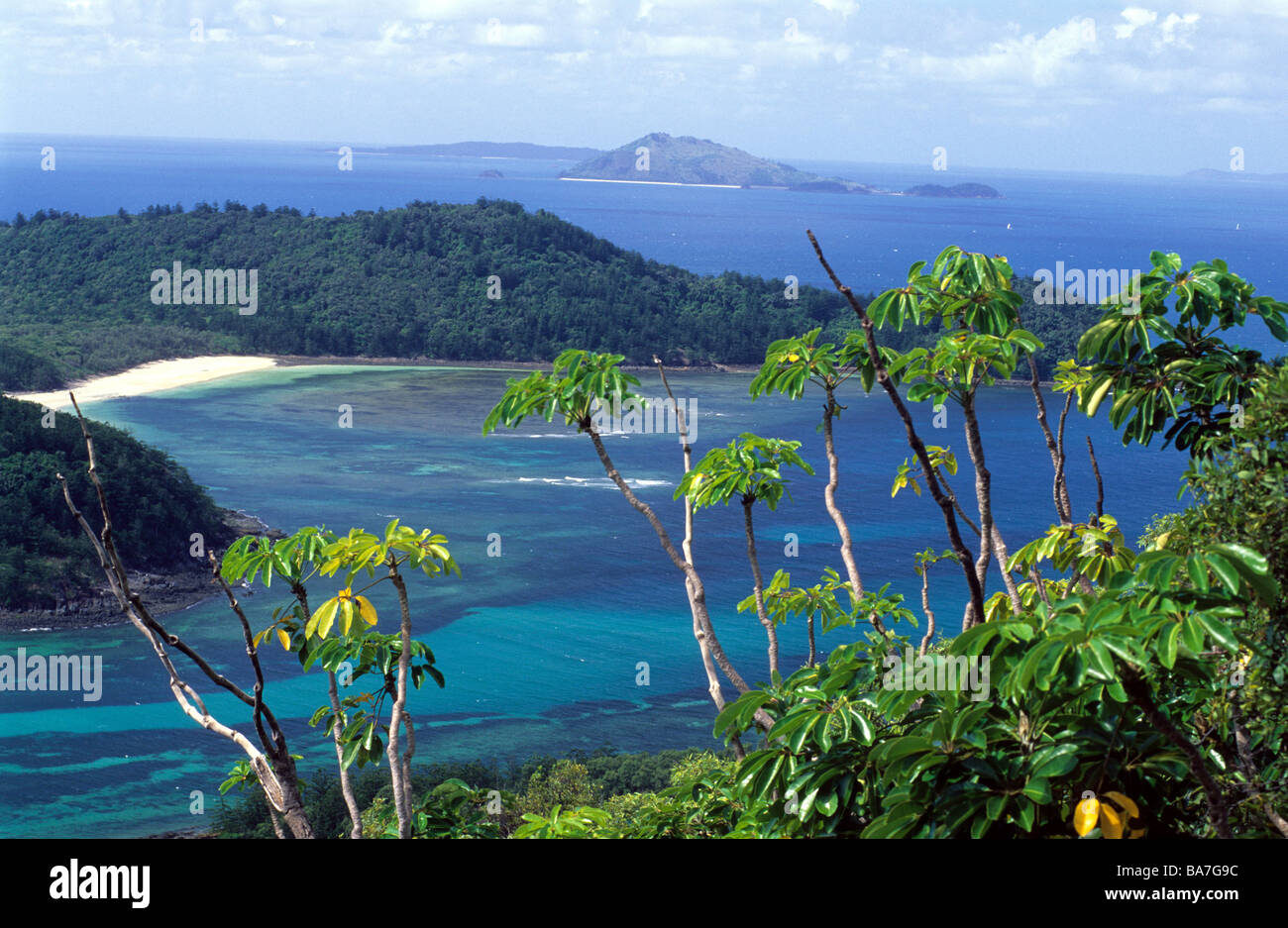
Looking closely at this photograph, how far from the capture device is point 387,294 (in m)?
Result: 74.4

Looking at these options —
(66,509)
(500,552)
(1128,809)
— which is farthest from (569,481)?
(1128,809)

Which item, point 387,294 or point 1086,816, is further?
point 387,294

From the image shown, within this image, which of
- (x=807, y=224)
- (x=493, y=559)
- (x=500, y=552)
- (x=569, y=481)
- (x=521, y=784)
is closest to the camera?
(x=521, y=784)

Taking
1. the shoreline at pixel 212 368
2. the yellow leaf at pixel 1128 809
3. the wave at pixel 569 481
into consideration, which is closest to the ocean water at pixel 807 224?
the shoreline at pixel 212 368

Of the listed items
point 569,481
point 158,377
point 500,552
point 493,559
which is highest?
point 158,377

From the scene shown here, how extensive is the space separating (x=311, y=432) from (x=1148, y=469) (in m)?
38.7

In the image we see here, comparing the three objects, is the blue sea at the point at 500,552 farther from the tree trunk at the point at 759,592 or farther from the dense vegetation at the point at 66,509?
the tree trunk at the point at 759,592

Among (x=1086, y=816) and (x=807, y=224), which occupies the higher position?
(x=807, y=224)

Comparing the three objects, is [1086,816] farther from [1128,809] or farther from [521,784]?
[521,784]

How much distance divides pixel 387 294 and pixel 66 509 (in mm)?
38746

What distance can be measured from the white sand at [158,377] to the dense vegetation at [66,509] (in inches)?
699

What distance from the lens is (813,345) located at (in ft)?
16.7

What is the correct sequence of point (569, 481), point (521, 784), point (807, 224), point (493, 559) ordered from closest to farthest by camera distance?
point (521, 784), point (493, 559), point (569, 481), point (807, 224)
